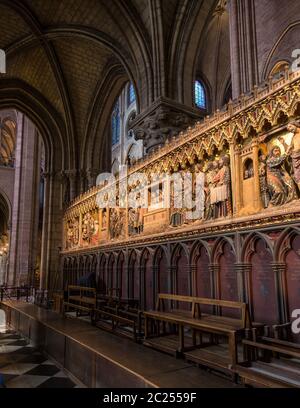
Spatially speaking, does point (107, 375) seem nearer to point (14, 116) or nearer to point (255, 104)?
point (255, 104)

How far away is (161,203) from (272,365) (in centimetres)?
361

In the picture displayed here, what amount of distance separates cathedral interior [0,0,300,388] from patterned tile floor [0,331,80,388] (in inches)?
1.2

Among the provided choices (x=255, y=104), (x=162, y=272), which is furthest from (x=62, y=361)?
(x=255, y=104)

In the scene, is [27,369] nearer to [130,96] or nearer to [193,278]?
[193,278]

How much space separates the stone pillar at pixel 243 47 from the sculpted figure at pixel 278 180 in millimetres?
3008

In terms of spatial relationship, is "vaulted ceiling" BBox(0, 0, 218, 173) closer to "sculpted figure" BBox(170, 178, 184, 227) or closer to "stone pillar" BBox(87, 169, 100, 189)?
"stone pillar" BBox(87, 169, 100, 189)

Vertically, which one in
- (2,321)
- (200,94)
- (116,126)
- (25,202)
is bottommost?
(2,321)

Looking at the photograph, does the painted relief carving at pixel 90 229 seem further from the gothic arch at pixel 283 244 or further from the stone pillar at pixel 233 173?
the gothic arch at pixel 283 244

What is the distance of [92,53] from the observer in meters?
13.4

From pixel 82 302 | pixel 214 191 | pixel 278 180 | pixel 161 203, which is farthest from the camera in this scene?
pixel 82 302

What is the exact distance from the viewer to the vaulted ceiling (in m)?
9.54

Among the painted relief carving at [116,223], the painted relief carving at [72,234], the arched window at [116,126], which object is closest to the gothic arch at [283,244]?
the painted relief carving at [116,223]

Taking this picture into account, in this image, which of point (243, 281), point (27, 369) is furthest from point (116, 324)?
point (243, 281)

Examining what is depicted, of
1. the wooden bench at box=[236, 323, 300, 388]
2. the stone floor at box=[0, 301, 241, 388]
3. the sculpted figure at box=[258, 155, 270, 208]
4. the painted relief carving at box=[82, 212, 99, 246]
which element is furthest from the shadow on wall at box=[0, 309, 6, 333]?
the sculpted figure at box=[258, 155, 270, 208]
